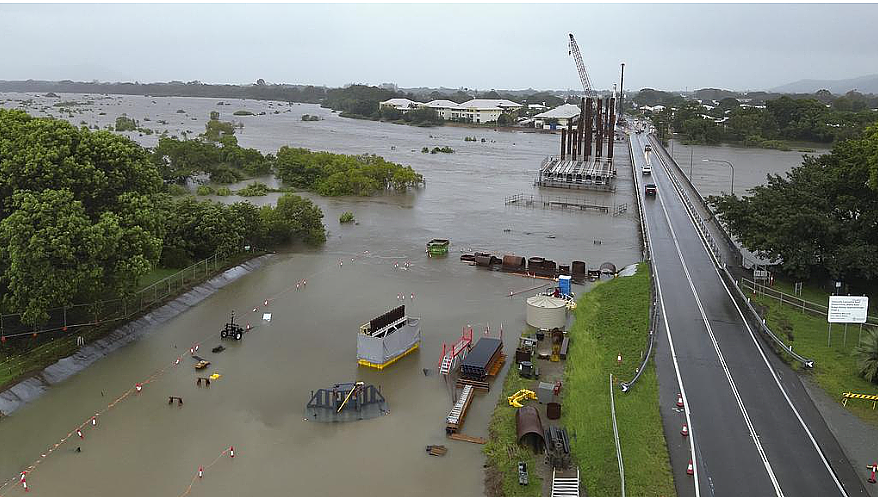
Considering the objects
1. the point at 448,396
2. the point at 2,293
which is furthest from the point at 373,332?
the point at 2,293

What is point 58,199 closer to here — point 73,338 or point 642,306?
point 73,338

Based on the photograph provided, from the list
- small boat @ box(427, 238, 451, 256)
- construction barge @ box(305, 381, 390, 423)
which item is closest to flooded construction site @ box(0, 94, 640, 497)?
construction barge @ box(305, 381, 390, 423)

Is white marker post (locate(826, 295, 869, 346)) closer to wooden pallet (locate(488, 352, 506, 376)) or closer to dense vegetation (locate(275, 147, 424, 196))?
wooden pallet (locate(488, 352, 506, 376))

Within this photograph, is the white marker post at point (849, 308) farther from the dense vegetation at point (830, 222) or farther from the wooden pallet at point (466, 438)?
the wooden pallet at point (466, 438)

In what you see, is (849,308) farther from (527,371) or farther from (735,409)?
(527,371)

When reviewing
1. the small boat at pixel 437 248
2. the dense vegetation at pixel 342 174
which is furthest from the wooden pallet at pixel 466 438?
the dense vegetation at pixel 342 174
